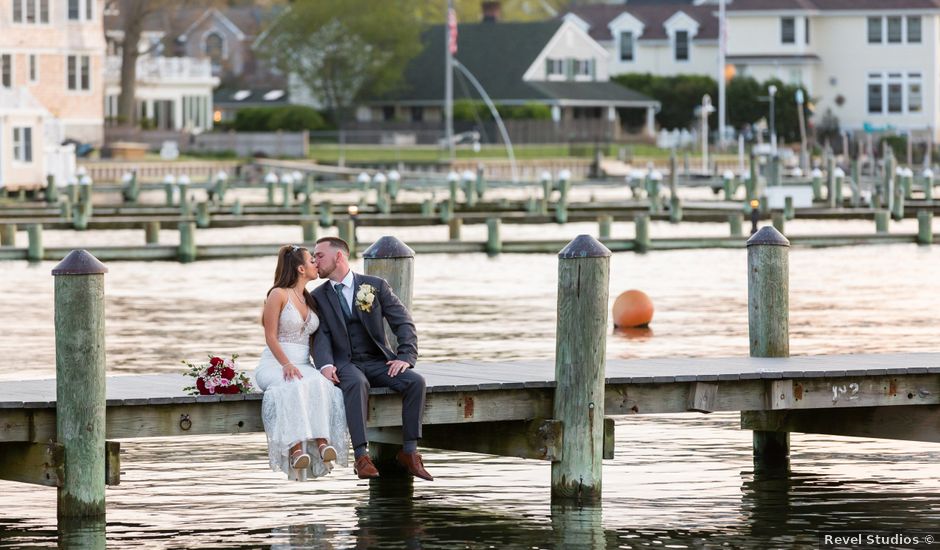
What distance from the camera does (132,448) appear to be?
20.0 metres

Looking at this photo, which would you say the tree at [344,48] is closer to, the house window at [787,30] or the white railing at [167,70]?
the white railing at [167,70]

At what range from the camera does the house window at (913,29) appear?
107812 mm

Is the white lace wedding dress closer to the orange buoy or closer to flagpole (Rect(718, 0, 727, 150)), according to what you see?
the orange buoy

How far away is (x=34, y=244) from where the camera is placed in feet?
142

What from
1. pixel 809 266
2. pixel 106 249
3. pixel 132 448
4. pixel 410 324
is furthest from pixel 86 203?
pixel 410 324

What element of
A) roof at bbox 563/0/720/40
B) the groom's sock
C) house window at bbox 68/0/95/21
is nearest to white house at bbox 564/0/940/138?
roof at bbox 563/0/720/40

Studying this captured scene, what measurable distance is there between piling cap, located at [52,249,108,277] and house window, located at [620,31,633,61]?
332 feet

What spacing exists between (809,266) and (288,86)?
227 ft

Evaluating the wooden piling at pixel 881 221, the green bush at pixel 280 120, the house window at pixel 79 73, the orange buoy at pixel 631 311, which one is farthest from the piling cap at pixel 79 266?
the green bush at pixel 280 120

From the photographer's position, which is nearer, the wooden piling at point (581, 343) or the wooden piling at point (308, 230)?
the wooden piling at point (581, 343)

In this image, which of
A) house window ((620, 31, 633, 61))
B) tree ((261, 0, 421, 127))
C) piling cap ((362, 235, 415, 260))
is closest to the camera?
piling cap ((362, 235, 415, 260))

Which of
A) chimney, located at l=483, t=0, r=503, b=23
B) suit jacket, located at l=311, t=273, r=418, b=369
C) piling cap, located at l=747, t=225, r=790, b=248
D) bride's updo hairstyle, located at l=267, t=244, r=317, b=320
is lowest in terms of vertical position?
suit jacket, located at l=311, t=273, r=418, b=369

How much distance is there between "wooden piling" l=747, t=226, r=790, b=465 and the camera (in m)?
17.8

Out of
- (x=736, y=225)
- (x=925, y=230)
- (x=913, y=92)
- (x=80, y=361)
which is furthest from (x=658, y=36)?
(x=80, y=361)
